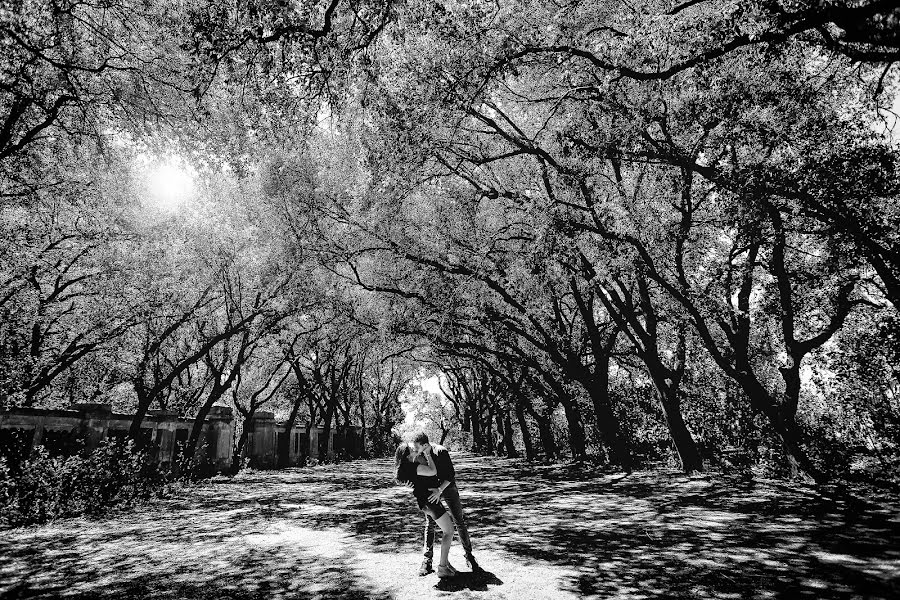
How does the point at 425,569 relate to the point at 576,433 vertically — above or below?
below

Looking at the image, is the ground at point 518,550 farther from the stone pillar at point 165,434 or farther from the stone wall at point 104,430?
the stone pillar at point 165,434

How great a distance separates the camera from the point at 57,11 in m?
5.85

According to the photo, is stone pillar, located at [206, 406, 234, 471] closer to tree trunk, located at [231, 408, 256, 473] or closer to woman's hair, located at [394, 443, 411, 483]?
tree trunk, located at [231, 408, 256, 473]

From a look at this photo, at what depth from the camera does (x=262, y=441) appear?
2984 cm

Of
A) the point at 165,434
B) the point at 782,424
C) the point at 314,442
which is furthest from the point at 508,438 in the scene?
the point at 782,424

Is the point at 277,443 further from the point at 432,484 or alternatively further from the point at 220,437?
the point at 432,484

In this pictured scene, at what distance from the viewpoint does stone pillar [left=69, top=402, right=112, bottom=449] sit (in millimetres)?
16703

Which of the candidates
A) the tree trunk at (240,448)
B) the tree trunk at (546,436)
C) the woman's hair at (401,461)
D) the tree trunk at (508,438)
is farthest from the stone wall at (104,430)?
the tree trunk at (508,438)

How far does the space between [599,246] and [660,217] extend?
2.23 metres

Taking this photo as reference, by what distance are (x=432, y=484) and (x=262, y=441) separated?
27.7 metres

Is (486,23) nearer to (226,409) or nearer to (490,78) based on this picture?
(490,78)

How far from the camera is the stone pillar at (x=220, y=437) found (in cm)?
2412

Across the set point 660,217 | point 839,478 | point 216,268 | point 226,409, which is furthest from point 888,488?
point 226,409

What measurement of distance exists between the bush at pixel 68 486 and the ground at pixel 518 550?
0.56 m
